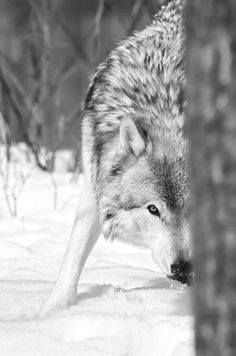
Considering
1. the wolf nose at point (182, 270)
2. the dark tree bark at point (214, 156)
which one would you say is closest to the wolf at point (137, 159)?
the wolf nose at point (182, 270)

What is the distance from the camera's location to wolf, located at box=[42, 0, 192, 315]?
10.6ft

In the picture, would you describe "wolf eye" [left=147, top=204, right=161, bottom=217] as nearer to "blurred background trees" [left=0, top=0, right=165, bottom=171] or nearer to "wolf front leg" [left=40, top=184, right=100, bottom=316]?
"wolf front leg" [left=40, top=184, right=100, bottom=316]

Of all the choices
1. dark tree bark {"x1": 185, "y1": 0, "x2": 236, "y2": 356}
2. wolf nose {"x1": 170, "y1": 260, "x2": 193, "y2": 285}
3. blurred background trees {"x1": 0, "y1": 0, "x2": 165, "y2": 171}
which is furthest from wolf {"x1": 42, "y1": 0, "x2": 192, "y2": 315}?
blurred background trees {"x1": 0, "y1": 0, "x2": 165, "y2": 171}

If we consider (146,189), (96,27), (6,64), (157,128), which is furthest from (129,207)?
(6,64)

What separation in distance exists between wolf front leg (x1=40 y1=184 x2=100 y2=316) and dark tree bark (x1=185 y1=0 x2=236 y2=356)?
6.58 ft

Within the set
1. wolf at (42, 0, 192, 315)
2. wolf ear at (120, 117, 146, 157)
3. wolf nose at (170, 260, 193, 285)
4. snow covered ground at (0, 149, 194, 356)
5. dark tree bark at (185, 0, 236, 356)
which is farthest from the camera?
wolf ear at (120, 117, 146, 157)

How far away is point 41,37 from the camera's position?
669 cm

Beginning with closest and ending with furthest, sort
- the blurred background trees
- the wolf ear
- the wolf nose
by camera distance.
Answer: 1. the wolf nose
2. the wolf ear
3. the blurred background trees

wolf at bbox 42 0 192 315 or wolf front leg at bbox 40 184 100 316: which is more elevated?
wolf at bbox 42 0 192 315

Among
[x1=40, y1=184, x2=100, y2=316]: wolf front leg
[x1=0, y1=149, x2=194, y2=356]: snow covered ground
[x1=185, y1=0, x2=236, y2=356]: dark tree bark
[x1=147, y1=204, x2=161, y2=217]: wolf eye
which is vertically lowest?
[x1=0, y1=149, x2=194, y2=356]: snow covered ground

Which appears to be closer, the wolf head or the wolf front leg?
the wolf head

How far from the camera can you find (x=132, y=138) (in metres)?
3.40

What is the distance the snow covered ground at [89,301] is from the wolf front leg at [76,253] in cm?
7

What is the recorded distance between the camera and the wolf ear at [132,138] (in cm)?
335
